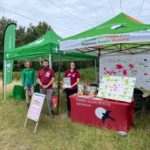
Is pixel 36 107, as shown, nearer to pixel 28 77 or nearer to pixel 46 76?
pixel 46 76

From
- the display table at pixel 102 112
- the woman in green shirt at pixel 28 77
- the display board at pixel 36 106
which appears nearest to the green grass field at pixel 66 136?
the display table at pixel 102 112

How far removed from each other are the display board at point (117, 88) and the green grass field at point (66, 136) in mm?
739

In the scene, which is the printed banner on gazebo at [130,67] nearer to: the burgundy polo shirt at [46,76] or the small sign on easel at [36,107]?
the burgundy polo shirt at [46,76]

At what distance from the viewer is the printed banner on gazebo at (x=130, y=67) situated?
29.3 feet

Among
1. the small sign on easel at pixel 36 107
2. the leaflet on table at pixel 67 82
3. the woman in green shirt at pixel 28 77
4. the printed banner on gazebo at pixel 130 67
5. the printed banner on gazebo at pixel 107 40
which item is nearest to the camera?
the printed banner on gazebo at pixel 107 40

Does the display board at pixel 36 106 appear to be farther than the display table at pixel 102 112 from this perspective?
Yes

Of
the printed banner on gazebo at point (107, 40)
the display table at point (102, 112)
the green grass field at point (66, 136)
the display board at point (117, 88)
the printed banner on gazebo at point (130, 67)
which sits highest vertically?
the printed banner on gazebo at point (107, 40)

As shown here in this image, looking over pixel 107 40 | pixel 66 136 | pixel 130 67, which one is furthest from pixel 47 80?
pixel 130 67

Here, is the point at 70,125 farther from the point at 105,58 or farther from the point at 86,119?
the point at 105,58

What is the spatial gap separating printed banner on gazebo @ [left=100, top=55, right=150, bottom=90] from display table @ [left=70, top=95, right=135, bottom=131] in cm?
362

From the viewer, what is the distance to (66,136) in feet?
17.0

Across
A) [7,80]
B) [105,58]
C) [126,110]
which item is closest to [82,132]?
[126,110]

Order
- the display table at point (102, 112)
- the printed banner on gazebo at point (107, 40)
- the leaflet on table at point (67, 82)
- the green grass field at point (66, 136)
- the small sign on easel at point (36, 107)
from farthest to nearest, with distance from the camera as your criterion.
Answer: the leaflet on table at point (67, 82) → the small sign on easel at point (36, 107) → the display table at point (102, 112) → the printed banner on gazebo at point (107, 40) → the green grass field at point (66, 136)

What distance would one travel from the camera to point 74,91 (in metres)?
6.90
